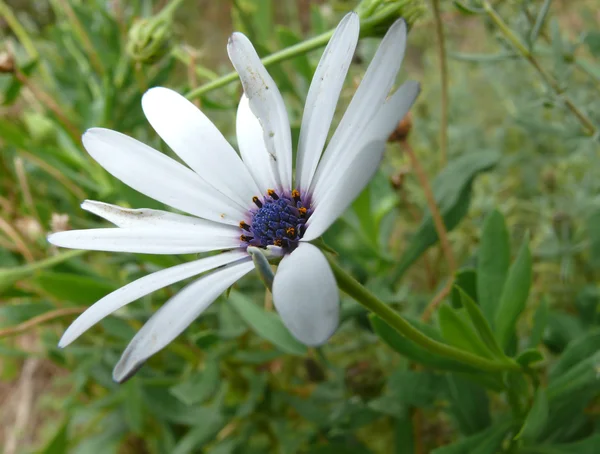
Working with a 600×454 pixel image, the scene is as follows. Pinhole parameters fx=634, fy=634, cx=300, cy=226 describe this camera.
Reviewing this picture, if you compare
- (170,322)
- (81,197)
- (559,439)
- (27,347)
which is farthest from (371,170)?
(27,347)

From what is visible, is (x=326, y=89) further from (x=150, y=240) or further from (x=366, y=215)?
(x=366, y=215)

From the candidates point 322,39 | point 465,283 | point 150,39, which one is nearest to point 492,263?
point 465,283

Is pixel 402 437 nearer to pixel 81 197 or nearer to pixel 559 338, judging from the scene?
pixel 559 338

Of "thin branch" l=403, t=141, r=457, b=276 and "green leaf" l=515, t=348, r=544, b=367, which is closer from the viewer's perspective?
"green leaf" l=515, t=348, r=544, b=367

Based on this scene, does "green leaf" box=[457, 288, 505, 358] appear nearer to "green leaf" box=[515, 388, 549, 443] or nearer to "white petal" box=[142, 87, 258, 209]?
"green leaf" box=[515, 388, 549, 443]

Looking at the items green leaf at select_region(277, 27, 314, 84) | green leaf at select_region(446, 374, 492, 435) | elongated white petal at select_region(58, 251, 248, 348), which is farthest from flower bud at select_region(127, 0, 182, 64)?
green leaf at select_region(446, 374, 492, 435)

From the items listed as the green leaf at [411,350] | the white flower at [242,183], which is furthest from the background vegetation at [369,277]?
the white flower at [242,183]
